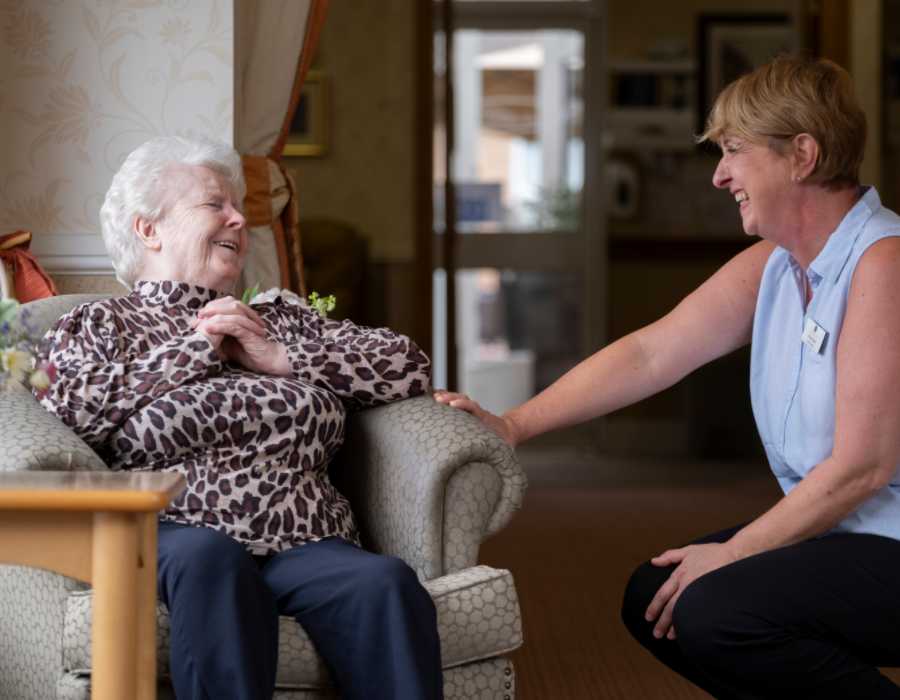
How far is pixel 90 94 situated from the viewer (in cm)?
Answer: 306

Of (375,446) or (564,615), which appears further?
(564,615)

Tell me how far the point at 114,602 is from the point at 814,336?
1051 millimetres

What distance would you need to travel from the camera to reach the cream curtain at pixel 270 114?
123 inches

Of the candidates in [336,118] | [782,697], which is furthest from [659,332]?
[336,118]

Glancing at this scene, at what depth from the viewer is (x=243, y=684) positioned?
5.62ft

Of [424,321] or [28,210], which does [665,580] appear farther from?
[424,321]

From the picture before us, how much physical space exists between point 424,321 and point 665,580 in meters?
4.00

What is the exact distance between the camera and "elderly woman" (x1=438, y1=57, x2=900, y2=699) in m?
1.83

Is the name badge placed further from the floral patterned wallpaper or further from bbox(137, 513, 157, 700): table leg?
the floral patterned wallpaper

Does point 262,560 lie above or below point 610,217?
below

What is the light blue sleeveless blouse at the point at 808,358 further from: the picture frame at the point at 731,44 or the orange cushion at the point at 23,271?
the picture frame at the point at 731,44


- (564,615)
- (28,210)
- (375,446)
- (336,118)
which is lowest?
(564,615)

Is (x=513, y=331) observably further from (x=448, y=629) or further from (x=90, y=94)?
(x=448, y=629)

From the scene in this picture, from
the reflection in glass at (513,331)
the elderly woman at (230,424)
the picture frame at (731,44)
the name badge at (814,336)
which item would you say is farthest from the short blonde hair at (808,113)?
the picture frame at (731,44)
